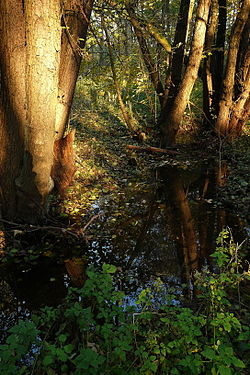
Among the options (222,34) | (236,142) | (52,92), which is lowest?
(236,142)

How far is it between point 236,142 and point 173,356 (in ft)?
29.8

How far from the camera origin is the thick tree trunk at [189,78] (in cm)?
841

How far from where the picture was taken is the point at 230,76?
9586 millimetres

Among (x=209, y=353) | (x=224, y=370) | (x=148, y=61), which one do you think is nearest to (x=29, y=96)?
(x=209, y=353)

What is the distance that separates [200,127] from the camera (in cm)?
1139

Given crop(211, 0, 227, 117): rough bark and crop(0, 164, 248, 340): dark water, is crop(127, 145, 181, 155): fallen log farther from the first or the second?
crop(0, 164, 248, 340): dark water

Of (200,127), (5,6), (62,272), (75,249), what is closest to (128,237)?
(75,249)

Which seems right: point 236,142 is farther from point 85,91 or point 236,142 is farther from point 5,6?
point 85,91

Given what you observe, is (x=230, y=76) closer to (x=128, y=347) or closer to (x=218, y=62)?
(x=218, y=62)

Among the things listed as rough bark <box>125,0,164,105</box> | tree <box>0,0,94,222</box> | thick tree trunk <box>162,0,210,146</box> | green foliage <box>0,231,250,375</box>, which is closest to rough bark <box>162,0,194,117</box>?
rough bark <box>125,0,164,105</box>

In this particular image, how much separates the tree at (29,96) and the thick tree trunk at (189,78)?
15.5 feet

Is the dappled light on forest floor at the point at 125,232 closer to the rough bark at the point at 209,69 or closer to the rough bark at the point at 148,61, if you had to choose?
the rough bark at the point at 209,69

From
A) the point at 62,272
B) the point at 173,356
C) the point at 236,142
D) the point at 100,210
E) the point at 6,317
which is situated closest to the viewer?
the point at 173,356

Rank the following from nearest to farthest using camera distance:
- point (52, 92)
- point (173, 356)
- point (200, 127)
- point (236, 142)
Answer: point (173, 356) < point (52, 92) < point (236, 142) < point (200, 127)
